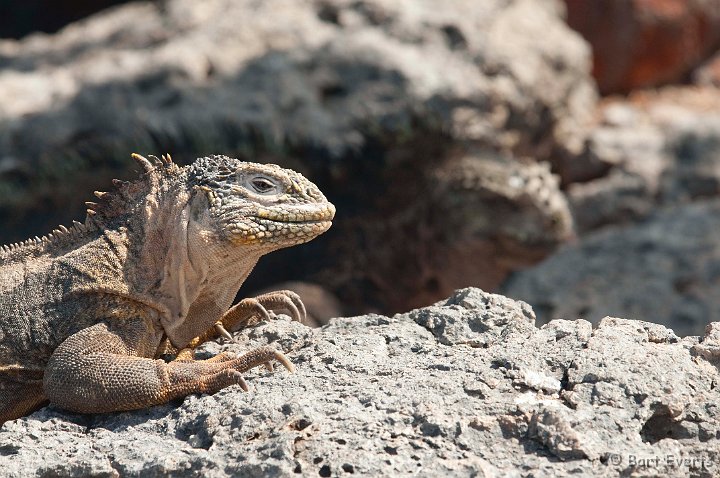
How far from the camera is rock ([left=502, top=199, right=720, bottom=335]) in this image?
8.71m

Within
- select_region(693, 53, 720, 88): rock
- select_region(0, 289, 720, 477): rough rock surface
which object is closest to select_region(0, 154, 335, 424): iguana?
select_region(0, 289, 720, 477): rough rock surface

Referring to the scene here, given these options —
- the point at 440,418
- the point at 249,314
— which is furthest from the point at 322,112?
the point at 440,418

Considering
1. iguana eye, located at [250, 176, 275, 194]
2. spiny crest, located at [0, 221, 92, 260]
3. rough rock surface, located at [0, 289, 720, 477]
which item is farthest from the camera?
spiny crest, located at [0, 221, 92, 260]

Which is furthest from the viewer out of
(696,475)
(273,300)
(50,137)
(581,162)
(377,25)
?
(581,162)

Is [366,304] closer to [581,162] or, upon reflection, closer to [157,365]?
[581,162]

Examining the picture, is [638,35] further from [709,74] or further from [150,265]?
[150,265]

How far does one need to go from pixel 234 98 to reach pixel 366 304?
2.32 meters

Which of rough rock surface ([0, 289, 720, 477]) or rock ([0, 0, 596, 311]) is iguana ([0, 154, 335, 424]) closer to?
rough rock surface ([0, 289, 720, 477])

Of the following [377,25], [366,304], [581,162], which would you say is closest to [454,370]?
[366,304]

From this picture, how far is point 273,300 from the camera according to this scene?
5.00 meters

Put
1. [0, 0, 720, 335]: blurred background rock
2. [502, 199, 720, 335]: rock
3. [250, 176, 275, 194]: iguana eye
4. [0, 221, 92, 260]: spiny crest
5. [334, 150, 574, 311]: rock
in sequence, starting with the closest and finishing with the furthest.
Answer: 1. [250, 176, 275, 194]: iguana eye
2. [0, 221, 92, 260]: spiny crest
3. [502, 199, 720, 335]: rock
4. [0, 0, 720, 335]: blurred background rock
5. [334, 150, 574, 311]: rock

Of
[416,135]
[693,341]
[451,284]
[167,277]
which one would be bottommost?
[451,284]

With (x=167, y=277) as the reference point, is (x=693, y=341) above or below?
below

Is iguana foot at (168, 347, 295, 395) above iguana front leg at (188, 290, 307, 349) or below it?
above
